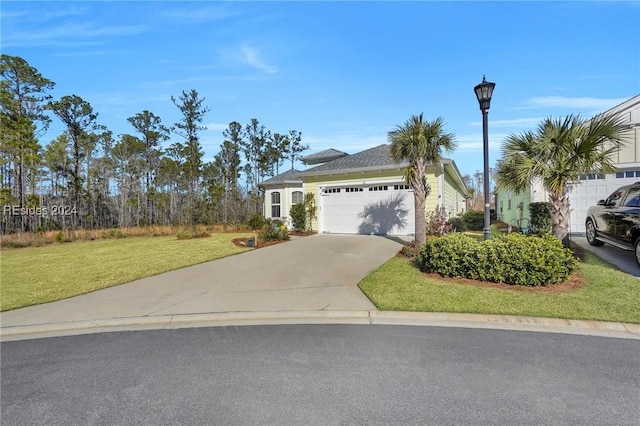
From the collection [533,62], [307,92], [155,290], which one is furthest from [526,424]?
[307,92]

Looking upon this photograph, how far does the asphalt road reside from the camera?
2.69m

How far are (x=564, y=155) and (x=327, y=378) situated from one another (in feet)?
25.9

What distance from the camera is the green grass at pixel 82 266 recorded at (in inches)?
287

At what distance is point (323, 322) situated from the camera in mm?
4996

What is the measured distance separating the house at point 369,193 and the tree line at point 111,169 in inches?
309

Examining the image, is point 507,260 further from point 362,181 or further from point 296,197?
point 296,197

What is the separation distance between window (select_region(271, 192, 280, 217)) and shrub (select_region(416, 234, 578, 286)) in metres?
14.0

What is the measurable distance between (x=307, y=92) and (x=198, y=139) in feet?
57.3

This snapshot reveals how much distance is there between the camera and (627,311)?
4.89 meters

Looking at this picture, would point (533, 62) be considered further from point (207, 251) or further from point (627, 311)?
point (207, 251)

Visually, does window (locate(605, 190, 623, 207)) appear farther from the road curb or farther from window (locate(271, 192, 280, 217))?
window (locate(271, 192, 280, 217))

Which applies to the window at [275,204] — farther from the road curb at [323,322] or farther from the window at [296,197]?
the road curb at [323,322]

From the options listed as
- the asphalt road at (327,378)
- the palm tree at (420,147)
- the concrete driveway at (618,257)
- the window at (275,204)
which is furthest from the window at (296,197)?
the asphalt road at (327,378)

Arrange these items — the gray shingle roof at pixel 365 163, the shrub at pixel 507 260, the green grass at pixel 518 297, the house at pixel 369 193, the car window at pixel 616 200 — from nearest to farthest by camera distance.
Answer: the green grass at pixel 518 297 → the shrub at pixel 507 260 → the car window at pixel 616 200 → the house at pixel 369 193 → the gray shingle roof at pixel 365 163
